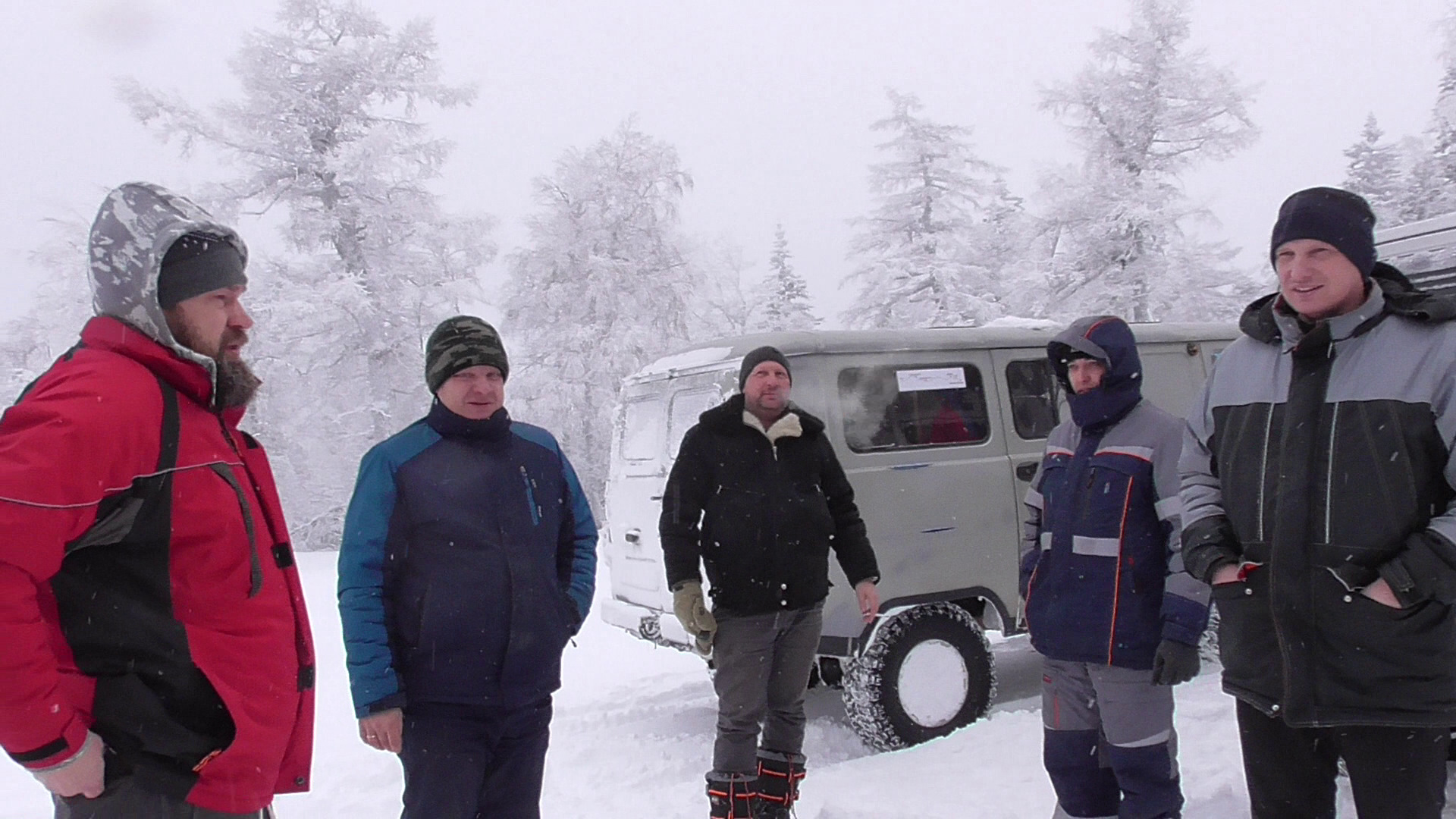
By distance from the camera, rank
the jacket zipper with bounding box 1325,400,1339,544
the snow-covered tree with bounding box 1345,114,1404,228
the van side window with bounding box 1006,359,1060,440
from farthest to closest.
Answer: the snow-covered tree with bounding box 1345,114,1404,228
the van side window with bounding box 1006,359,1060,440
the jacket zipper with bounding box 1325,400,1339,544

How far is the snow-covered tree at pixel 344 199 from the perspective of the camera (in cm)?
1841

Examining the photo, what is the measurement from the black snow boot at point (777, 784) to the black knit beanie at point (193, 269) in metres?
2.77

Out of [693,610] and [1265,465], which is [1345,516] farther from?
[693,610]

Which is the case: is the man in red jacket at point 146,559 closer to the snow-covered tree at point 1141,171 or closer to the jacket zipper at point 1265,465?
the jacket zipper at point 1265,465

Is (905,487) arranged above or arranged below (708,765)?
above

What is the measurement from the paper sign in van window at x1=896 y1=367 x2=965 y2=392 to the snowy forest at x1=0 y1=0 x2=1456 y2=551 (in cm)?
1526

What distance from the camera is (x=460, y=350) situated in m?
2.85

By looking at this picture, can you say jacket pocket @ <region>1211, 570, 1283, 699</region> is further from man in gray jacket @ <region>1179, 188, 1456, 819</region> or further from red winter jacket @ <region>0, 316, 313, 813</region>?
red winter jacket @ <region>0, 316, 313, 813</region>

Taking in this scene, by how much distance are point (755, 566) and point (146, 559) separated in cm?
227

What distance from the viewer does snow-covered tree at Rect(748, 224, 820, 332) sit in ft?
96.7

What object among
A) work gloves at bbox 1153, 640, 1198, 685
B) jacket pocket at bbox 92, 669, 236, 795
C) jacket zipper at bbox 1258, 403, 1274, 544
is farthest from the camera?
work gloves at bbox 1153, 640, 1198, 685

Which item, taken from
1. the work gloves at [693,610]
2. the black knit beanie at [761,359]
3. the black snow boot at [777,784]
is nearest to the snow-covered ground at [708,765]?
the black snow boot at [777,784]

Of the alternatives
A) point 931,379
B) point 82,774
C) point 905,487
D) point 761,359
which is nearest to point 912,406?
point 931,379

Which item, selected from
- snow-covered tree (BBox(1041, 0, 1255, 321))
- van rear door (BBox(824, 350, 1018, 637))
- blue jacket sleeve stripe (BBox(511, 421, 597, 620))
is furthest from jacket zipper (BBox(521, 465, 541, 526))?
snow-covered tree (BBox(1041, 0, 1255, 321))
